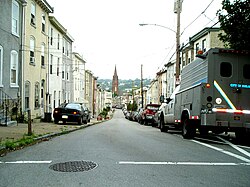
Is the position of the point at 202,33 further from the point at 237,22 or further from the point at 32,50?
the point at 237,22

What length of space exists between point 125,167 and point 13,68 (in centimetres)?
1575

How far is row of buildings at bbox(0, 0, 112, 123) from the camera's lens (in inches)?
741

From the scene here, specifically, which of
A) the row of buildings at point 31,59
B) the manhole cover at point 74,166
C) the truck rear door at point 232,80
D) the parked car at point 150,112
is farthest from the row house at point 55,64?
the manhole cover at point 74,166

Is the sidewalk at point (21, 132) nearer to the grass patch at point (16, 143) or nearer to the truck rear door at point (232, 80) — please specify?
the grass patch at point (16, 143)

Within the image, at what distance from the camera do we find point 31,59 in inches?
957

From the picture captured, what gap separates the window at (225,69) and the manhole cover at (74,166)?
19.6 ft

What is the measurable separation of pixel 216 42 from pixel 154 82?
38.5 metres

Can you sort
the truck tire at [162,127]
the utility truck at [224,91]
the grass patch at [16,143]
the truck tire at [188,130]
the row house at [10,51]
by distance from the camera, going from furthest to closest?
the row house at [10,51], the truck tire at [162,127], the truck tire at [188,130], the utility truck at [224,91], the grass patch at [16,143]

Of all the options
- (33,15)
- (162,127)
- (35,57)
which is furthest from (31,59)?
(162,127)

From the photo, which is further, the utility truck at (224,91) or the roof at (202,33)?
the roof at (202,33)

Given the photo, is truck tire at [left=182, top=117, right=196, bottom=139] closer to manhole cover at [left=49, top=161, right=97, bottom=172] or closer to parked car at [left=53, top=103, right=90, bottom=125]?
manhole cover at [left=49, top=161, right=97, bottom=172]

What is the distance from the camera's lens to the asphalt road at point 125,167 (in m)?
5.62

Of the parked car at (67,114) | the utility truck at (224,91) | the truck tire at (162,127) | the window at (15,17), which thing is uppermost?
the window at (15,17)

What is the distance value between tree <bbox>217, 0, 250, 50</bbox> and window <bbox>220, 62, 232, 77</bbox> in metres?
0.87
